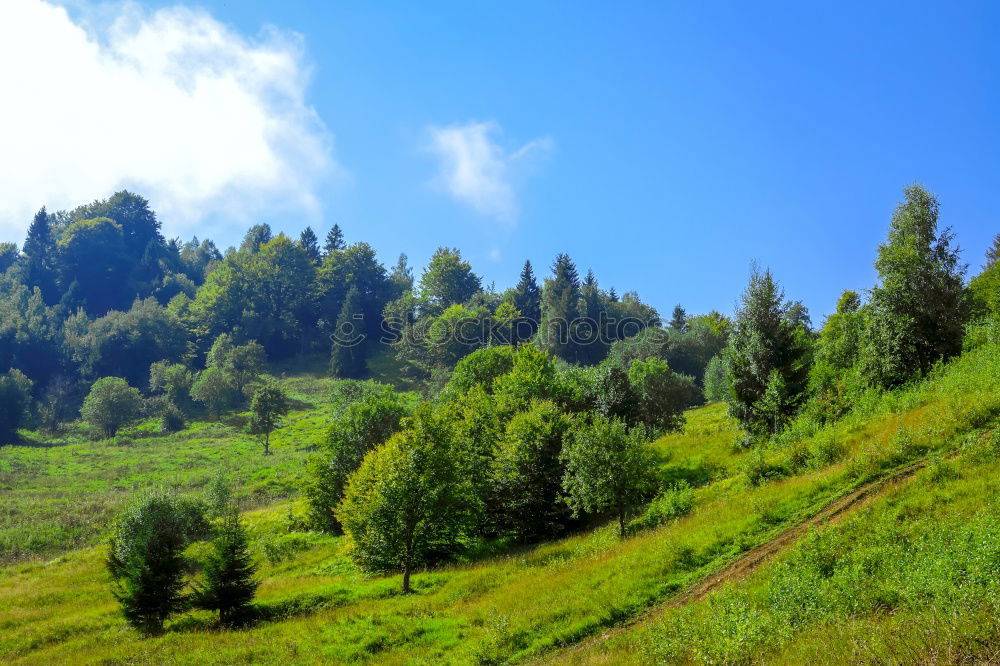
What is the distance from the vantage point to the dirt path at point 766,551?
55.0 ft

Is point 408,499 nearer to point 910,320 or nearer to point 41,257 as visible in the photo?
point 910,320

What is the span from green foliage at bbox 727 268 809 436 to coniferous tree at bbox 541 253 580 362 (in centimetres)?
7596

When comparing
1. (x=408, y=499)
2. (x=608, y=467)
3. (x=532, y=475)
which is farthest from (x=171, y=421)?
(x=608, y=467)

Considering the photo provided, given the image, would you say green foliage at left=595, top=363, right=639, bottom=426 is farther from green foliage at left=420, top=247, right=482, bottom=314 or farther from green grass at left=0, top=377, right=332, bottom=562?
green foliage at left=420, top=247, right=482, bottom=314

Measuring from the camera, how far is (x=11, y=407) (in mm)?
97250

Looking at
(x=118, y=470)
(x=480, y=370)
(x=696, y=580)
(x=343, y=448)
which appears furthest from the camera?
(x=118, y=470)

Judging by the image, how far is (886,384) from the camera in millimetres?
32344

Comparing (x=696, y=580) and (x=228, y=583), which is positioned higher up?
(x=696, y=580)

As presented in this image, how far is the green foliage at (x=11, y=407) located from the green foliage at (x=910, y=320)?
400 ft

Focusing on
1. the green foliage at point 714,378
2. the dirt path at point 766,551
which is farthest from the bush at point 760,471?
the green foliage at point 714,378

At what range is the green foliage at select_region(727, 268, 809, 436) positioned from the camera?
3422 centimetres

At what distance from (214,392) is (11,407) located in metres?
32.5

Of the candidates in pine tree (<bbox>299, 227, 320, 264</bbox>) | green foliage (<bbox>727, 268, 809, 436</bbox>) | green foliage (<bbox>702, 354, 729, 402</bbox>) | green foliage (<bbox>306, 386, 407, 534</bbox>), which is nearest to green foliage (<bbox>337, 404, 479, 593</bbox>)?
green foliage (<bbox>306, 386, 407, 534</bbox>)

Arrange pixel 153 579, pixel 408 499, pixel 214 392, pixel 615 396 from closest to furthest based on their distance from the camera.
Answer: pixel 153 579 → pixel 408 499 → pixel 615 396 → pixel 214 392
